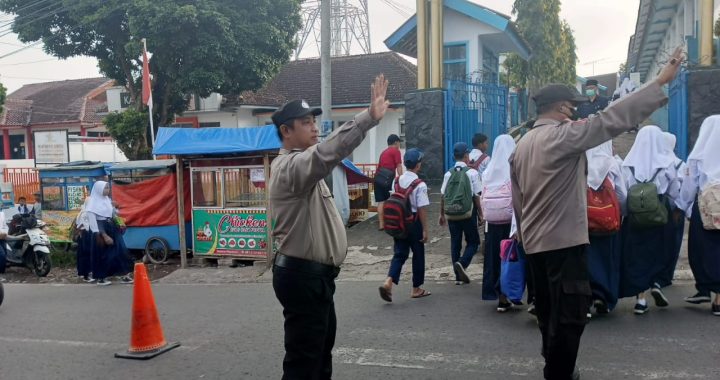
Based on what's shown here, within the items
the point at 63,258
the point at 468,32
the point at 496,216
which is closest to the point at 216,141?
the point at 63,258

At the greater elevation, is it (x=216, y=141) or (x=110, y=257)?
(x=216, y=141)

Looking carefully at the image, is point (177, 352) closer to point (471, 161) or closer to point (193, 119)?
point (471, 161)

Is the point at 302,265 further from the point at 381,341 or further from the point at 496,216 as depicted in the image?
the point at 496,216

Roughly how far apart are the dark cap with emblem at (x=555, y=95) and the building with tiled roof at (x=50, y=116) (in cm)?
3247

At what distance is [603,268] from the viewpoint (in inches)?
214

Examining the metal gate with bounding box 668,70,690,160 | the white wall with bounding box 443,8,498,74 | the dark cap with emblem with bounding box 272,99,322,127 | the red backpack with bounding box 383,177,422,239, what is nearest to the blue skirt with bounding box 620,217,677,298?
the red backpack with bounding box 383,177,422,239

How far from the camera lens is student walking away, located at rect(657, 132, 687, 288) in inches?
224

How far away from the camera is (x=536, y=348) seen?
16.4ft

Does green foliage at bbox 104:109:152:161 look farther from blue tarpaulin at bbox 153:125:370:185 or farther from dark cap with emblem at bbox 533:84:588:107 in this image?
dark cap with emblem at bbox 533:84:588:107

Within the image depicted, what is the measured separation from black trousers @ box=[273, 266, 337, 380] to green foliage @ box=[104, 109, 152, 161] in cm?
1843

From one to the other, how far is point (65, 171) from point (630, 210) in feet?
35.5

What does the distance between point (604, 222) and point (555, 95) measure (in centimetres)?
167

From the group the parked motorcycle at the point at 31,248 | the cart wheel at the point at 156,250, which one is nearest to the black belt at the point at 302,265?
the cart wheel at the point at 156,250

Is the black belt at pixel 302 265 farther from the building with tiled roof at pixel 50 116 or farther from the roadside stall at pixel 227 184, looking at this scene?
the building with tiled roof at pixel 50 116
